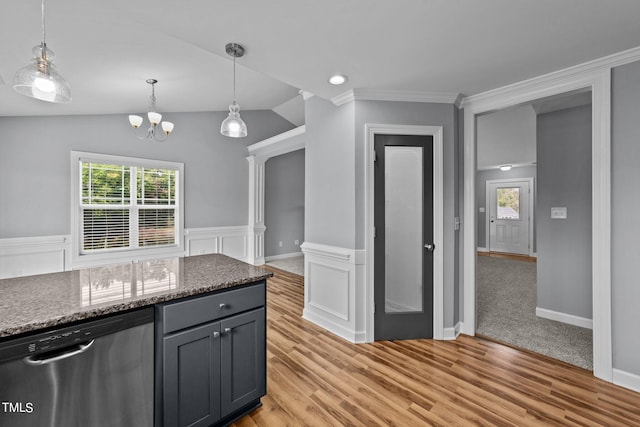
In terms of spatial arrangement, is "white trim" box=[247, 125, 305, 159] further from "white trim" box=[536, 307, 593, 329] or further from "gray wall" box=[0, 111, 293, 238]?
"white trim" box=[536, 307, 593, 329]

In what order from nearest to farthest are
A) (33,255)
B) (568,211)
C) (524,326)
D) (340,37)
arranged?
(340,37) < (524,326) < (568,211) < (33,255)

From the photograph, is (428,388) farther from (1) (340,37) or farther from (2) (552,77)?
(2) (552,77)

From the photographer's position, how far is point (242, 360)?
66.7 inches

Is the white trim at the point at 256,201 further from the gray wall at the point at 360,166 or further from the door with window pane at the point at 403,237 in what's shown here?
the door with window pane at the point at 403,237

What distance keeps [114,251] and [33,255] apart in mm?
948

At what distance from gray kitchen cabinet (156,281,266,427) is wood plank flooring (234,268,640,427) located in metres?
0.24

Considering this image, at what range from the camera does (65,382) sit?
1172mm

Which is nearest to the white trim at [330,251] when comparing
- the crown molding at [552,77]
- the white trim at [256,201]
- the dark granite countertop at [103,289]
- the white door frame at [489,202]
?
the dark granite countertop at [103,289]

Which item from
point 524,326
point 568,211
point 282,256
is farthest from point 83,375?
point 282,256

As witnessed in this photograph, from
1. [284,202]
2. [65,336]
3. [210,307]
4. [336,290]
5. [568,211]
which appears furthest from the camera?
[284,202]

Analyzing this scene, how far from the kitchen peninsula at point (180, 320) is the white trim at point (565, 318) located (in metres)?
3.35

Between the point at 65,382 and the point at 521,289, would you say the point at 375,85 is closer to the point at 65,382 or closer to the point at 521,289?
the point at 65,382

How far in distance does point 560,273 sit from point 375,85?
2.97 meters

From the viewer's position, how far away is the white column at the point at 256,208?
20.4 feet
